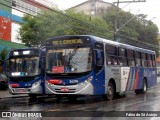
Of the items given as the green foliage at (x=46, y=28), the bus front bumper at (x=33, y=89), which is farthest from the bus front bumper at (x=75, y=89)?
the green foliage at (x=46, y=28)

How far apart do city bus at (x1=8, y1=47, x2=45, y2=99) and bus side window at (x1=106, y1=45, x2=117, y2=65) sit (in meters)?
3.27

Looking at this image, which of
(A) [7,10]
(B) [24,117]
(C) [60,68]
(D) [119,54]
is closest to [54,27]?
(A) [7,10]

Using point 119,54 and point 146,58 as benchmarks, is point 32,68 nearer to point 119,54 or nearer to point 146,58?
point 119,54

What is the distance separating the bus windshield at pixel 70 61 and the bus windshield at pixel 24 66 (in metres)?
1.48

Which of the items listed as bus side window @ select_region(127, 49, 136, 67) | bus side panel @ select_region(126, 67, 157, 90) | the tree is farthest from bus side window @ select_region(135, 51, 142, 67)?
the tree

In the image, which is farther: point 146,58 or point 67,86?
point 146,58

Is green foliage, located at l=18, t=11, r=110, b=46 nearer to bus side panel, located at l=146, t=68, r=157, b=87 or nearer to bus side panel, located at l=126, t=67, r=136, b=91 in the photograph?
bus side panel, located at l=146, t=68, r=157, b=87

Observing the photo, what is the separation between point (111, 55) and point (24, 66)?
4.56 m

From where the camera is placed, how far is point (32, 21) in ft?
112

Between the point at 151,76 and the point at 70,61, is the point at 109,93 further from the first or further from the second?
the point at 151,76

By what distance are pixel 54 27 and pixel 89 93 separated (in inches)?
705

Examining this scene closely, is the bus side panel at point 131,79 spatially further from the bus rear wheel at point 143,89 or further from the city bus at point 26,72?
the city bus at point 26,72

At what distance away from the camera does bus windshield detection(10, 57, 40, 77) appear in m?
18.0

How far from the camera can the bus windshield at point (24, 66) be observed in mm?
18016
